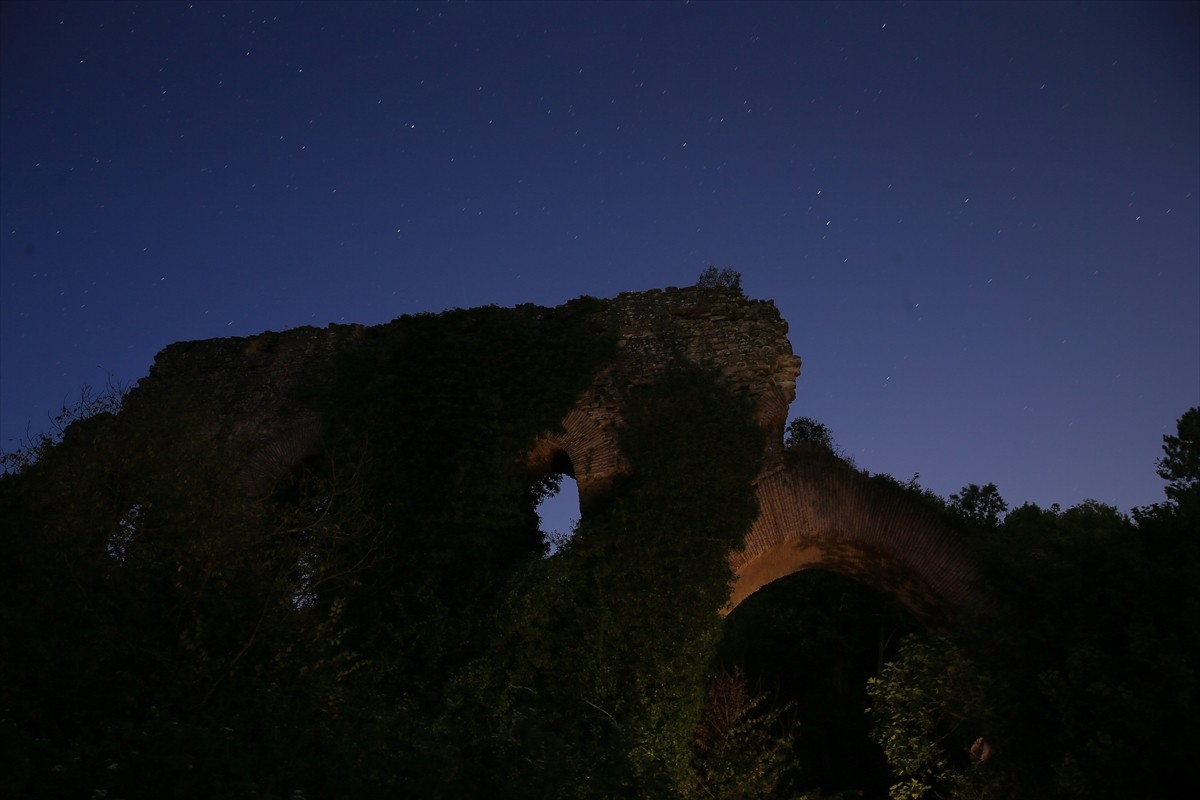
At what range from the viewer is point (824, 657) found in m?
20.7

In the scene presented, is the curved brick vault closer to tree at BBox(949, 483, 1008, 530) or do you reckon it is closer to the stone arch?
the stone arch

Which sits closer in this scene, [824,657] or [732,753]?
[732,753]

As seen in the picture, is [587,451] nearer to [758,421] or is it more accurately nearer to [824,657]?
[758,421]

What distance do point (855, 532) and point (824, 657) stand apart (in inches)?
449

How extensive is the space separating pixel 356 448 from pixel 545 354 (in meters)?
2.70

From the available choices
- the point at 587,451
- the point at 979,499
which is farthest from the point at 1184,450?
the point at 587,451

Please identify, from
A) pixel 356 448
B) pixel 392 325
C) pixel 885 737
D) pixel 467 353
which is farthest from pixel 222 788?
pixel 885 737

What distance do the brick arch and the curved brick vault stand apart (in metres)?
0.01

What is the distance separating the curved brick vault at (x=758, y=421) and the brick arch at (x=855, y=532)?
13 mm

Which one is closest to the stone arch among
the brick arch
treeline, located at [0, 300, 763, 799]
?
treeline, located at [0, 300, 763, 799]

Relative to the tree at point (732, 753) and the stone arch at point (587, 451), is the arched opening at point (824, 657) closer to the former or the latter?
the tree at point (732, 753)

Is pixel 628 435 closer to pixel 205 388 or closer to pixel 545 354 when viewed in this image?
pixel 545 354

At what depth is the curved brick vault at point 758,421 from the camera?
34.0ft

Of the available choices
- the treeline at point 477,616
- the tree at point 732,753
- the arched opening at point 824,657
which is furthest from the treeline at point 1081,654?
the arched opening at point 824,657
